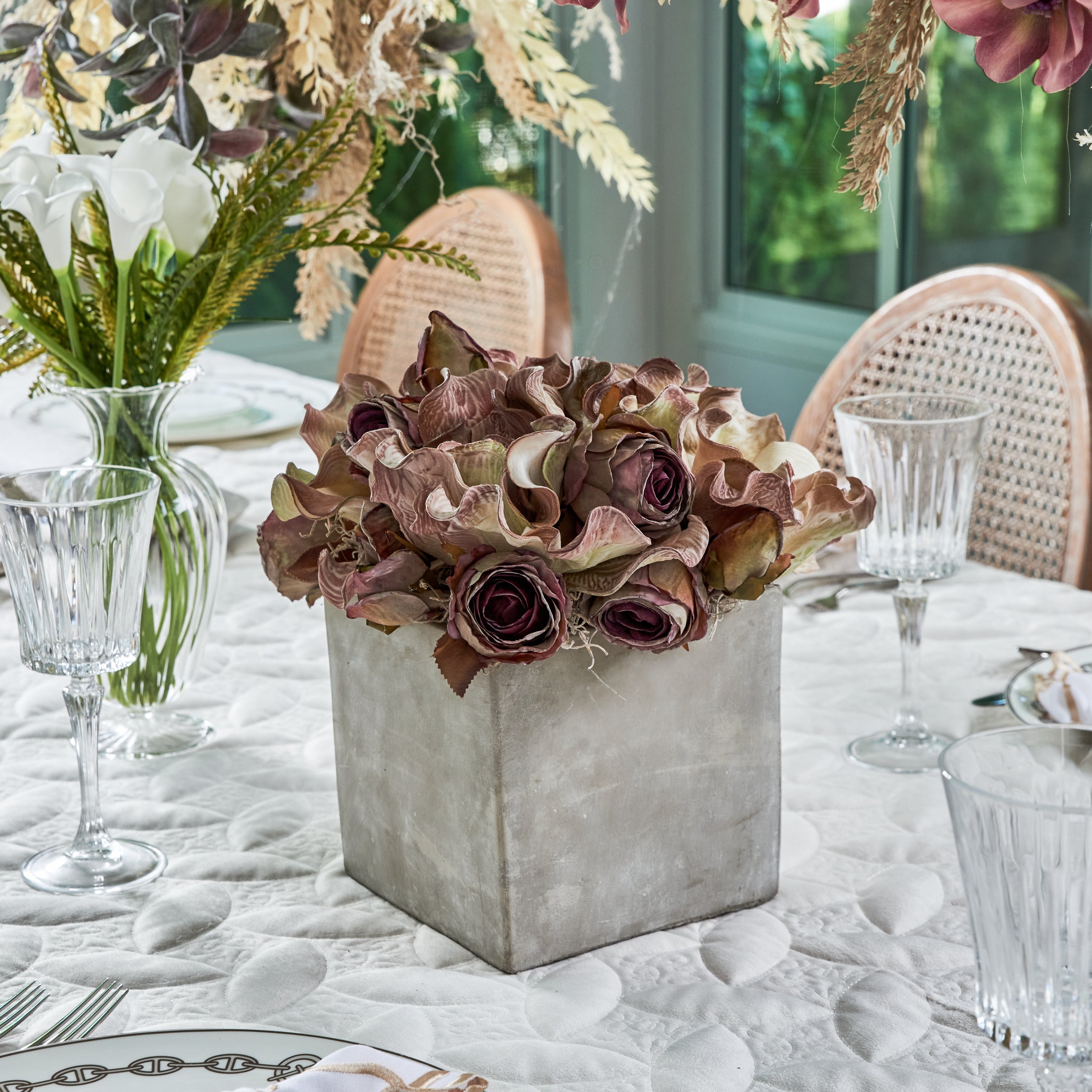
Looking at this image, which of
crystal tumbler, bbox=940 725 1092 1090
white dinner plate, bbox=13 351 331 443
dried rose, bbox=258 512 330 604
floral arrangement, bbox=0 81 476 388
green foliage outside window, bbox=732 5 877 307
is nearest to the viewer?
crystal tumbler, bbox=940 725 1092 1090

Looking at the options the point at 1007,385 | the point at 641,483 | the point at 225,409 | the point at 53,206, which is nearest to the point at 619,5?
the point at 641,483

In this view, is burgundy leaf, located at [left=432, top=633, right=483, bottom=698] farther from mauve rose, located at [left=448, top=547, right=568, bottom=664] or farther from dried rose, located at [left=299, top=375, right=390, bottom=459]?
dried rose, located at [left=299, top=375, right=390, bottom=459]

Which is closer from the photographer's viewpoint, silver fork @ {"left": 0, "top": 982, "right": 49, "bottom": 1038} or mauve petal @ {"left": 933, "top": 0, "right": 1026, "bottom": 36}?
mauve petal @ {"left": 933, "top": 0, "right": 1026, "bottom": 36}

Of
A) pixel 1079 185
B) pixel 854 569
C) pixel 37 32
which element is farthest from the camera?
pixel 1079 185

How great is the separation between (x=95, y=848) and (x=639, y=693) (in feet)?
Answer: 0.98

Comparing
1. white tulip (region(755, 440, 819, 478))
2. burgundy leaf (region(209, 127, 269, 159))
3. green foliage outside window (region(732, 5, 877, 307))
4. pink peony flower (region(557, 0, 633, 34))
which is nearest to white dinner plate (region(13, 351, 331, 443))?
burgundy leaf (region(209, 127, 269, 159))

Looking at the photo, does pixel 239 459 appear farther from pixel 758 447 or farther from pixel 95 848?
pixel 758 447

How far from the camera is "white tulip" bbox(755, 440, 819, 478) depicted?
0.62 meters

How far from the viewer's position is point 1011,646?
3.17 ft

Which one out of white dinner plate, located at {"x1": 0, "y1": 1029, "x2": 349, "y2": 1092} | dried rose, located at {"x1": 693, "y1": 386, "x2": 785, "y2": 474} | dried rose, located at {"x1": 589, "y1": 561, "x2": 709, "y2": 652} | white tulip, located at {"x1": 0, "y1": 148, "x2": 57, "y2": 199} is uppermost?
white tulip, located at {"x1": 0, "y1": 148, "x2": 57, "y2": 199}

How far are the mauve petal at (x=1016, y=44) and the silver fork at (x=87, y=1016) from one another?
1.55 ft

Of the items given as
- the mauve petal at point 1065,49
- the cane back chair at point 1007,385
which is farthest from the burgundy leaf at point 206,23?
the cane back chair at point 1007,385

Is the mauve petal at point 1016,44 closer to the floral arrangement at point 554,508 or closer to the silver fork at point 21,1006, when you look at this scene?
the floral arrangement at point 554,508

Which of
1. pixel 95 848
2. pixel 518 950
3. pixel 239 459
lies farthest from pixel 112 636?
pixel 239 459
